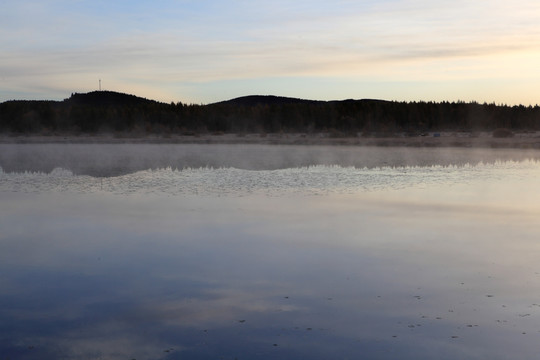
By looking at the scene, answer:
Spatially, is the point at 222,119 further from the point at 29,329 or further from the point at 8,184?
the point at 29,329

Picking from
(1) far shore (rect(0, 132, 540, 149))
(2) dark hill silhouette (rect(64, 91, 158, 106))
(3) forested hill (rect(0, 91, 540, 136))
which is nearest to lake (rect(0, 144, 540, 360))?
(1) far shore (rect(0, 132, 540, 149))

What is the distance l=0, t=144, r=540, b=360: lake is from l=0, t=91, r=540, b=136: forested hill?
75.5 meters

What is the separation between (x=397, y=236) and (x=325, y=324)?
5.80 meters

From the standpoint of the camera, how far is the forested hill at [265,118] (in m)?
98.5

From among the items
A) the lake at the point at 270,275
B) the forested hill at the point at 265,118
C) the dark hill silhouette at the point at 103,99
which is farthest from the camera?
the dark hill silhouette at the point at 103,99

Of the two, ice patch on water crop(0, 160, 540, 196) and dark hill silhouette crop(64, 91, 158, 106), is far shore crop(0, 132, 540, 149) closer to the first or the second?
ice patch on water crop(0, 160, 540, 196)

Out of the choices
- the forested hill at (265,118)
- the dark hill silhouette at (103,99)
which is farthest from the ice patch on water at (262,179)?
the dark hill silhouette at (103,99)

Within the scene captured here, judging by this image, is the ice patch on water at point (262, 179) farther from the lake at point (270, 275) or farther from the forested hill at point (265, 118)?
A: the forested hill at point (265, 118)

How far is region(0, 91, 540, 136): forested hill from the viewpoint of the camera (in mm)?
98500

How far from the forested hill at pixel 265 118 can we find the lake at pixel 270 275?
75539 millimetres

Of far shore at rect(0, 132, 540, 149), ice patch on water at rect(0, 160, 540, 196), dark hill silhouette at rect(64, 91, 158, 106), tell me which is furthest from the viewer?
dark hill silhouette at rect(64, 91, 158, 106)

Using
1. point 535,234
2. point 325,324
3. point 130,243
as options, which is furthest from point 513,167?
point 325,324

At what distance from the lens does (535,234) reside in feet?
44.3

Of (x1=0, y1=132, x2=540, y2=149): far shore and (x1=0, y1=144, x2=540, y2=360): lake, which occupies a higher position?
(x1=0, y1=132, x2=540, y2=149): far shore
